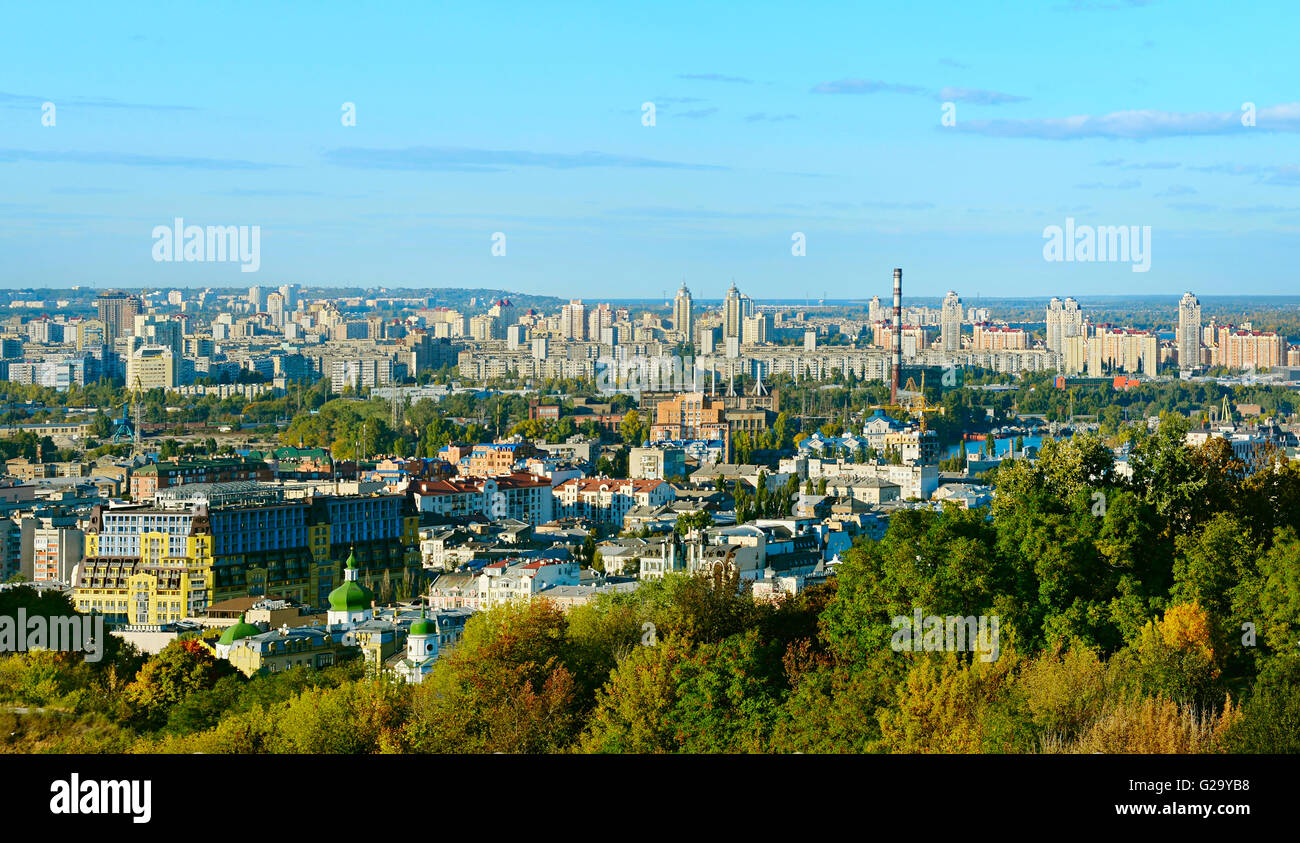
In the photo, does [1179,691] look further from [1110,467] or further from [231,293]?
[231,293]

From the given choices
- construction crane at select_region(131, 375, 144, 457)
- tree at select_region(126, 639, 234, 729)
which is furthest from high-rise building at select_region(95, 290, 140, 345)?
tree at select_region(126, 639, 234, 729)

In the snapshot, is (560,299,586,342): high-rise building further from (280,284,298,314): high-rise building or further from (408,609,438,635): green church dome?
(408,609,438,635): green church dome

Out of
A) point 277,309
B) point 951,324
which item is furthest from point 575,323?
point 951,324

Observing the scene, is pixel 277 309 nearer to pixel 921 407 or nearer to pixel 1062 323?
pixel 1062 323

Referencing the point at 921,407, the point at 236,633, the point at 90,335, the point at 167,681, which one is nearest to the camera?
the point at 167,681

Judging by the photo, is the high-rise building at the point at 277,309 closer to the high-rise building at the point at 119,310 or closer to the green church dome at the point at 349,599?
the high-rise building at the point at 119,310

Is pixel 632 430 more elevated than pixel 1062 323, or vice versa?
pixel 1062 323

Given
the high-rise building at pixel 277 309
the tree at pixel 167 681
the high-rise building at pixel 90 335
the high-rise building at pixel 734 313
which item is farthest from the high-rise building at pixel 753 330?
the tree at pixel 167 681

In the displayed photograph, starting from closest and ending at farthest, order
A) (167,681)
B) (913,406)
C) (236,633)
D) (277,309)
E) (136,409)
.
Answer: (167,681)
(236,633)
(913,406)
(136,409)
(277,309)

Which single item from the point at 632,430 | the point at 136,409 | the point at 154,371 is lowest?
the point at 632,430

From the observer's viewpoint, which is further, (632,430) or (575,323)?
(575,323)
